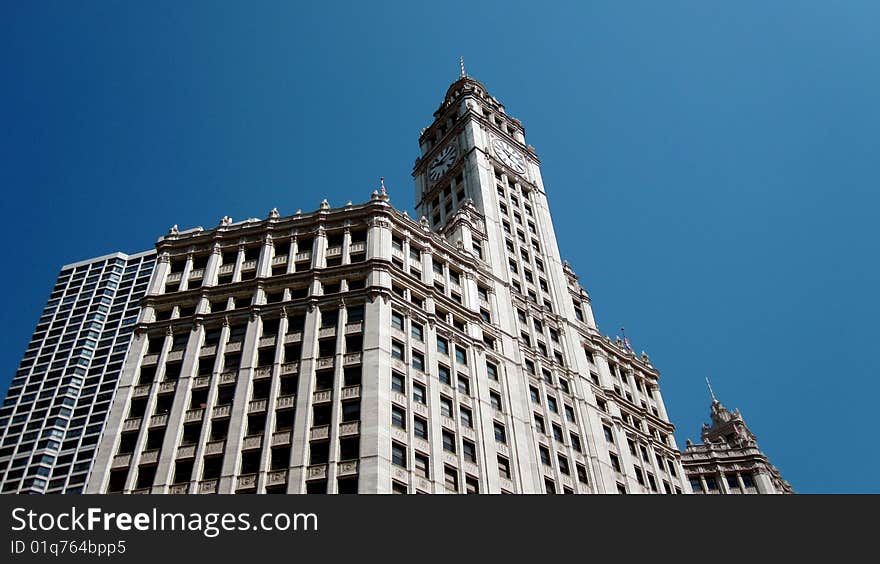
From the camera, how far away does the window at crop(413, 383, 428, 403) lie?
56366 mm

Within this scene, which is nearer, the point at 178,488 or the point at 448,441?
the point at 178,488

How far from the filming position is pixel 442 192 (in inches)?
3797

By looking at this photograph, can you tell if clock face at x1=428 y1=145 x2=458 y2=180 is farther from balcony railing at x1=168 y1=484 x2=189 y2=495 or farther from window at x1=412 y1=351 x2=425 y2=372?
balcony railing at x1=168 y1=484 x2=189 y2=495

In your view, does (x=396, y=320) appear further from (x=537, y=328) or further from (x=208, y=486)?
(x=537, y=328)

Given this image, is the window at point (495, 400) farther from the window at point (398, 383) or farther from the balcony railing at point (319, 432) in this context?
the balcony railing at point (319, 432)

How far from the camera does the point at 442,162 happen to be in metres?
101

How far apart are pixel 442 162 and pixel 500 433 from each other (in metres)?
48.6

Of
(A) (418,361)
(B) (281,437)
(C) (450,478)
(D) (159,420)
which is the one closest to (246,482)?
(B) (281,437)

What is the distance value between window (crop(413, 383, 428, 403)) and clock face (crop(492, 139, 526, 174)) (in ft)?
155

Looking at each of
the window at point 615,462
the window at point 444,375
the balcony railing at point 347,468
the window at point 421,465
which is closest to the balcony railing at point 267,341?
the window at point 444,375

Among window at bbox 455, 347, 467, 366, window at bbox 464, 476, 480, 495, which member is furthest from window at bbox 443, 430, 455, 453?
window at bbox 455, 347, 467, 366

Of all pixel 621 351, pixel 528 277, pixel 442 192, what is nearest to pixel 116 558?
pixel 528 277

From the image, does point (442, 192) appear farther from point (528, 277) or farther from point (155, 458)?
point (155, 458)

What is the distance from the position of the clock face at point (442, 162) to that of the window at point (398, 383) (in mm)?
46095
